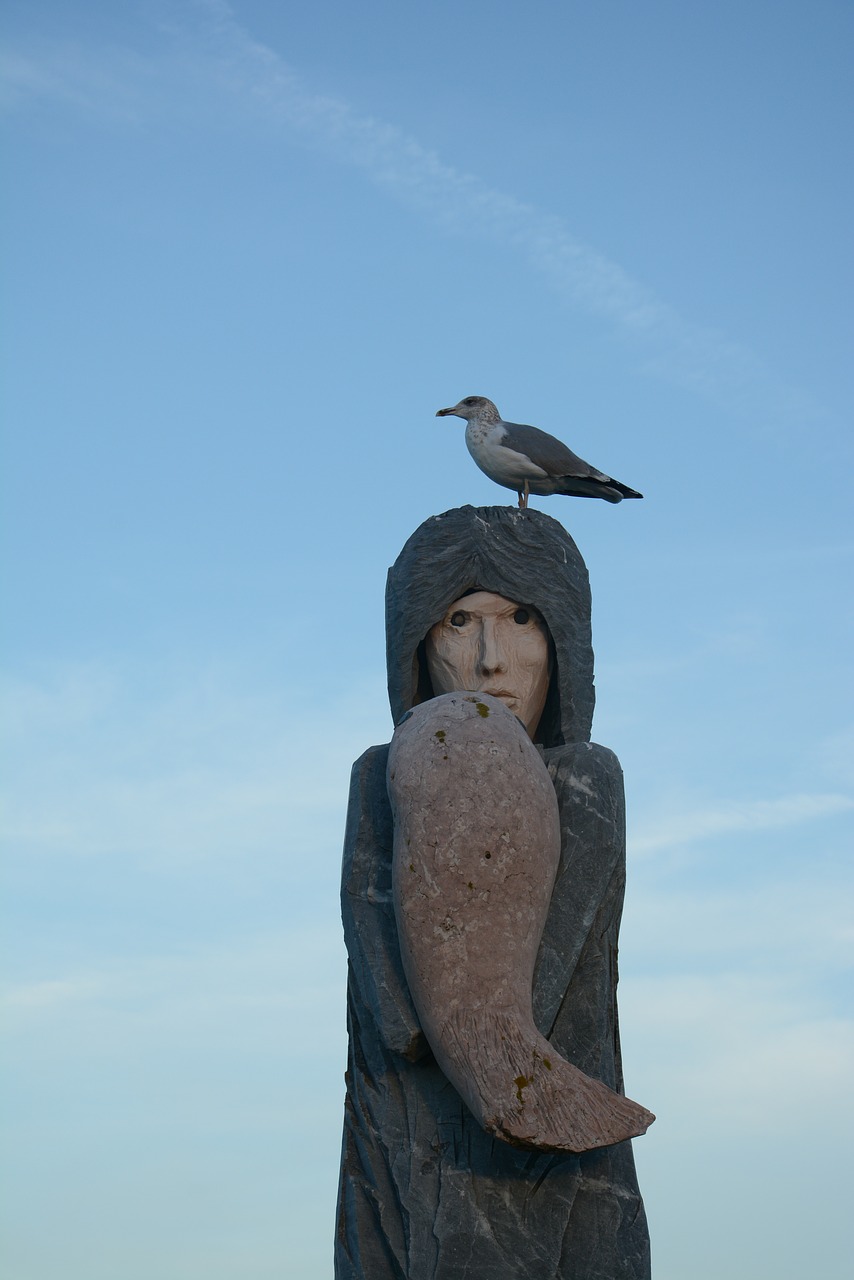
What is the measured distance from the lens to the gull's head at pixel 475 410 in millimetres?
9953

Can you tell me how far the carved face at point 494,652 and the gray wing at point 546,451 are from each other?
1115mm

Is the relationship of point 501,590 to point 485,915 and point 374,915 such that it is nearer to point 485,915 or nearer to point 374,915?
point 374,915

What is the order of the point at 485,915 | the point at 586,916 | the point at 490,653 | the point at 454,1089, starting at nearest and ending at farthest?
the point at 485,915
the point at 454,1089
the point at 586,916
the point at 490,653

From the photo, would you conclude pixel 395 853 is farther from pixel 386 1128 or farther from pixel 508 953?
pixel 386 1128

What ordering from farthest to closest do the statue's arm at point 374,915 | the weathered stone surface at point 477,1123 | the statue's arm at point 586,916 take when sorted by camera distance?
the statue's arm at point 586,916 < the statue's arm at point 374,915 < the weathered stone surface at point 477,1123

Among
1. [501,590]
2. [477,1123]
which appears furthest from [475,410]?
[477,1123]

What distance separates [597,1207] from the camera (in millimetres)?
7660

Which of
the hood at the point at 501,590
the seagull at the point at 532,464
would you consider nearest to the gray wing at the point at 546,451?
the seagull at the point at 532,464

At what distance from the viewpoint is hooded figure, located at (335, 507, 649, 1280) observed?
7547 mm

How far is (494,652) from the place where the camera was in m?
8.55

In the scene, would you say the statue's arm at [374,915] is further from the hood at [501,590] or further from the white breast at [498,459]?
the white breast at [498,459]

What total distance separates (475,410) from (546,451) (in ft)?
2.17

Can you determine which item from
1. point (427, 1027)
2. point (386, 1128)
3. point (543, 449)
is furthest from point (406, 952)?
point (543, 449)

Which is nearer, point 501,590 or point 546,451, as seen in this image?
point 501,590
